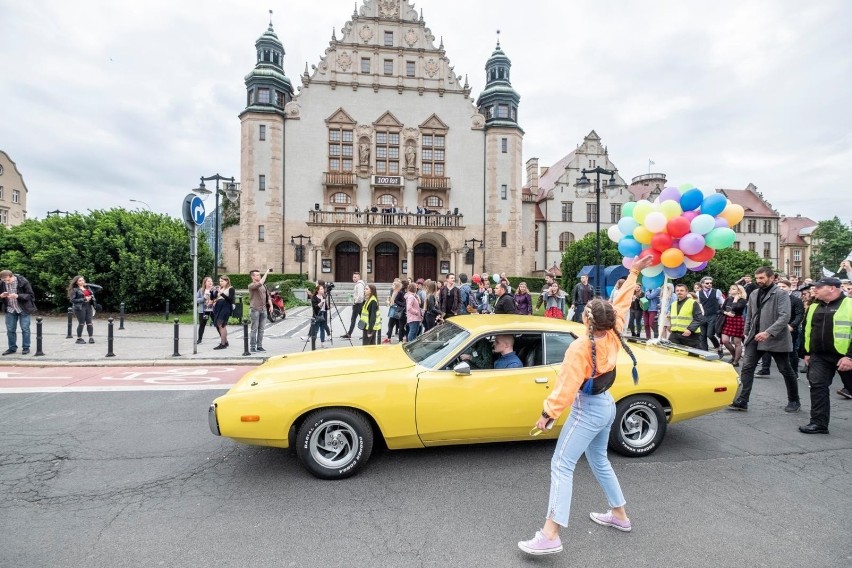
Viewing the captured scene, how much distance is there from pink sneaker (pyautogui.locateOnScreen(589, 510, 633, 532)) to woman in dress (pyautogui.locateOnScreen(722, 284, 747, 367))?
781 cm

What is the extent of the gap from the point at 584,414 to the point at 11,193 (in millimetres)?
73519

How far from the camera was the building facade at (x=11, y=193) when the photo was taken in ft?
168

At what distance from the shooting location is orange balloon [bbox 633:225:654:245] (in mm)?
7312

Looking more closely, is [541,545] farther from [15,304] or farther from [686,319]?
[15,304]

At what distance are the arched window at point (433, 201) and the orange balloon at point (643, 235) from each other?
30.3 meters

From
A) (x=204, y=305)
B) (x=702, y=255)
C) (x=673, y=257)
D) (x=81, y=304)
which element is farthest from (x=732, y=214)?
(x=81, y=304)

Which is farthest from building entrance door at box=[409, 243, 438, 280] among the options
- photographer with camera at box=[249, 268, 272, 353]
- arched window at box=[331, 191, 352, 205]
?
photographer with camera at box=[249, 268, 272, 353]

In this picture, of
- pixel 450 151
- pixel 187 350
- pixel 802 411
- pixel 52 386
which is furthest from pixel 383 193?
pixel 802 411

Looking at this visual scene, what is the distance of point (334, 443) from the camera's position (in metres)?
3.94

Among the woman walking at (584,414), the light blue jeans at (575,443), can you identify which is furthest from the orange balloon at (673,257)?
the light blue jeans at (575,443)

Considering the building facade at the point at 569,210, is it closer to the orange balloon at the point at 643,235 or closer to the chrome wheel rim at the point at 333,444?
the orange balloon at the point at 643,235

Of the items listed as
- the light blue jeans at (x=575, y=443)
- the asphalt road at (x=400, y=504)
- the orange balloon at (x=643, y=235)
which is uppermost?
the orange balloon at (x=643, y=235)

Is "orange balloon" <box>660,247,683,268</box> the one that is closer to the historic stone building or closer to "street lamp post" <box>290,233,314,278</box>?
the historic stone building

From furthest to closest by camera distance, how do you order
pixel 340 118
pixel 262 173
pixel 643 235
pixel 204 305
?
pixel 340 118 < pixel 262 173 < pixel 204 305 < pixel 643 235
